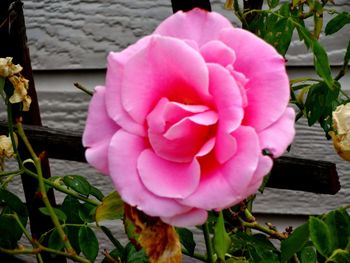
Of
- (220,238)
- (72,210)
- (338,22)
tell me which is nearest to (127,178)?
(220,238)

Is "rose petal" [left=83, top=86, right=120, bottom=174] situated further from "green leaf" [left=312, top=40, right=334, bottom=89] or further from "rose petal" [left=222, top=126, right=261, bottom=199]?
"green leaf" [left=312, top=40, right=334, bottom=89]

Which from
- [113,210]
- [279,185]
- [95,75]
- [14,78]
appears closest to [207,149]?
[113,210]

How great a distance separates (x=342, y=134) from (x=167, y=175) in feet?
0.61

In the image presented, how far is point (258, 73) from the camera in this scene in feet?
1.33

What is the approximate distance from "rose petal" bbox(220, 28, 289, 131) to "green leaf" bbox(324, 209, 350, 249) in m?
0.21

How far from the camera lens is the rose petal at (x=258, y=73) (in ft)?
1.31

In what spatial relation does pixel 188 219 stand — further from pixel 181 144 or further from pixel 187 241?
pixel 187 241

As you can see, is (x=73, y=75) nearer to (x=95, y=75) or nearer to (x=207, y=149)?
(x=95, y=75)

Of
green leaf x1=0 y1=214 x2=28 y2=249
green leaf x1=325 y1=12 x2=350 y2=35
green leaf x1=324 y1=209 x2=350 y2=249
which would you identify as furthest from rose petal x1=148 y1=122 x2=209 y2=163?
green leaf x1=325 y1=12 x2=350 y2=35

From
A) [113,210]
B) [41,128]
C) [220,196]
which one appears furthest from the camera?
[41,128]

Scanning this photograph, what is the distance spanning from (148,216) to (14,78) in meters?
0.37

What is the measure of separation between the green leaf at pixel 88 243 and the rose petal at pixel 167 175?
41cm

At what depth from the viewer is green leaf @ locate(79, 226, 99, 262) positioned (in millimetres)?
789

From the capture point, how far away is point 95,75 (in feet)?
5.08
